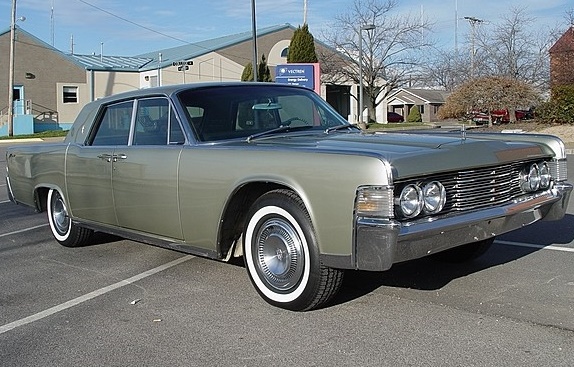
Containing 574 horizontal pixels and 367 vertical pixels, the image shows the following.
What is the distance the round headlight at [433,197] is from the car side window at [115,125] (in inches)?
112

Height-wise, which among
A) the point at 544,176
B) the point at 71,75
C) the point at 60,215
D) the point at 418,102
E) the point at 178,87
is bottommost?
the point at 60,215

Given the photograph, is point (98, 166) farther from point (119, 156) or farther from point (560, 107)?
point (560, 107)

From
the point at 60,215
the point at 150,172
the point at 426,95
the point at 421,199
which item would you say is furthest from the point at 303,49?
the point at 426,95

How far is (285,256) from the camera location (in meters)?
4.27

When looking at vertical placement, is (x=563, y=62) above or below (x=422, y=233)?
above

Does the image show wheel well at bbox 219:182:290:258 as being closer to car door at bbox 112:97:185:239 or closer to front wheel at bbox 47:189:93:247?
car door at bbox 112:97:185:239

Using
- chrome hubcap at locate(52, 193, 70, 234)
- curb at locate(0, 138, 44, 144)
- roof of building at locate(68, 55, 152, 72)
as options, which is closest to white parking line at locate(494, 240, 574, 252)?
chrome hubcap at locate(52, 193, 70, 234)

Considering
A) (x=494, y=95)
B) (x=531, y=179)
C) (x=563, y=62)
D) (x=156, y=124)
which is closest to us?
(x=531, y=179)

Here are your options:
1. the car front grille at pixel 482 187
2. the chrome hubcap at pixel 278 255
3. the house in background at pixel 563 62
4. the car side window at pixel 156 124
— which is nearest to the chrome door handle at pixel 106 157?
the car side window at pixel 156 124

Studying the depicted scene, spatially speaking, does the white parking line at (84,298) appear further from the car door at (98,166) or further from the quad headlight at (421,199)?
the quad headlight at (421,199)

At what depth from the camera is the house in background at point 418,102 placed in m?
66.7

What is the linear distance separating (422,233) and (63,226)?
4.36 metres

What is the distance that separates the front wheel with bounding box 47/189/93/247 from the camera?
21.5ft

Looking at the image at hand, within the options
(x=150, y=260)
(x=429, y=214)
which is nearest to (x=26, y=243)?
(x=150, y=260)
